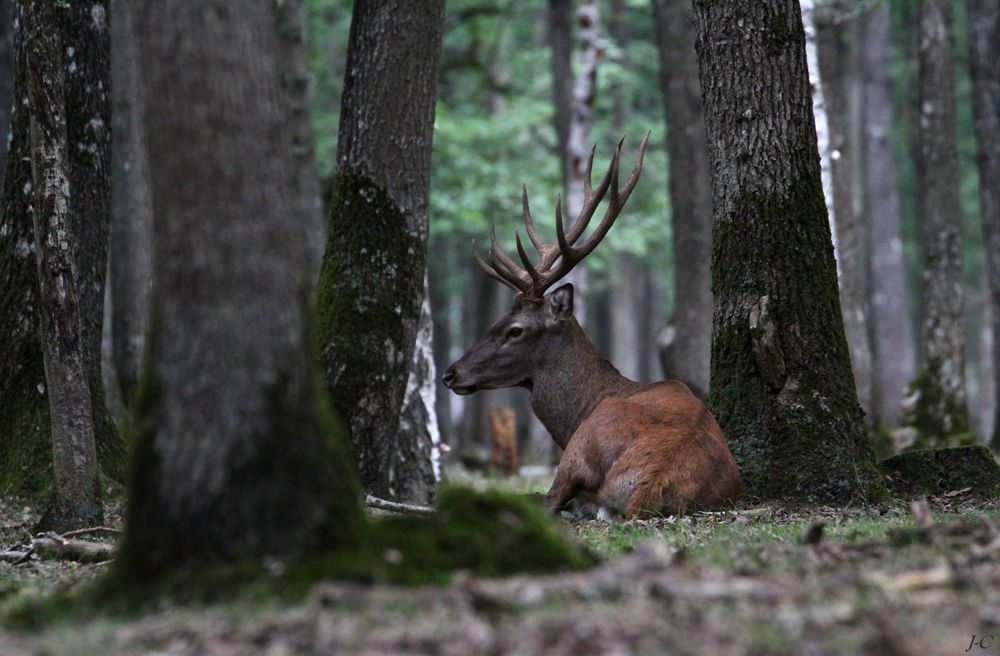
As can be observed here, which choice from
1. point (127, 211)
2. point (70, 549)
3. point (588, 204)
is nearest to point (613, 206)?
point (588, 204)

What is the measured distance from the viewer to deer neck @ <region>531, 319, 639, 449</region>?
33.3 ft

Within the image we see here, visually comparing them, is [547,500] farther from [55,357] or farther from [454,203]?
[454,203]

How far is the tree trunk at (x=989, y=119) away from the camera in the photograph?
1753cm

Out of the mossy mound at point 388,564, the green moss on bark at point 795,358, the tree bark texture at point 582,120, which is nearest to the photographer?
the mossy mound at point 388,564

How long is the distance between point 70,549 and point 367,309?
8.89ft

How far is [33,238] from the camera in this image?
923 centimetres

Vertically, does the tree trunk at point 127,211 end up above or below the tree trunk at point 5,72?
Result: below

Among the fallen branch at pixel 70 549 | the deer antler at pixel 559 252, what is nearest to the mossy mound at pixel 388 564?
the fallen branch at pixel 70 549

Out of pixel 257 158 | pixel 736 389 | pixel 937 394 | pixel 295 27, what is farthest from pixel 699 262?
pixel 257 158

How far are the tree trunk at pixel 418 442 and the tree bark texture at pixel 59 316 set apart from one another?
13.1ft

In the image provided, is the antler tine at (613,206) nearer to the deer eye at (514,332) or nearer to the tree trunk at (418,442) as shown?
the deer eye at (514,332)

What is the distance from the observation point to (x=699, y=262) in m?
16.4

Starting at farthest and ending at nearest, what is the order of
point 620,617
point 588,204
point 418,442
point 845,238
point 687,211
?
point 687,211 → point 845,238 → point 418,442 → point 588,204 → point 620,617

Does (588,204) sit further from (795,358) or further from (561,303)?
(795,358)
